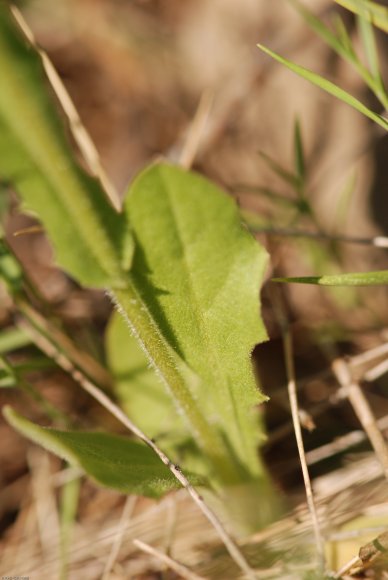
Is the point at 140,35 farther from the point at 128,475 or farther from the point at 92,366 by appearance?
the point at 128,475

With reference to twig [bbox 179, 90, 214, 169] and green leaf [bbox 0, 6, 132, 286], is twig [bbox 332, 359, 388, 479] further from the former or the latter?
twig [bbox 179, 90, 214, 169]

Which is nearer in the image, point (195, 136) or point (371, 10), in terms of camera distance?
point (371, 10)

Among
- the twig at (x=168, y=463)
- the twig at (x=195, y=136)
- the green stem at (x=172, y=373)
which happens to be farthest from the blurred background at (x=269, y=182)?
the green stem at (x=172, y=373)

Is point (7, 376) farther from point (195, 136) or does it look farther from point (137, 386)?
point (195, 136)

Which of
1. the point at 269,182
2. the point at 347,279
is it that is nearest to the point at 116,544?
the point at 347,279

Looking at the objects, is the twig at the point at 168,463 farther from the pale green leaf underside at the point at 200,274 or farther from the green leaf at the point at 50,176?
the green leaf at the point at 50,176

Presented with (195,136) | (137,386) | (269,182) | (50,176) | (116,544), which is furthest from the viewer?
(269,182)
